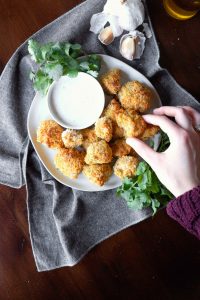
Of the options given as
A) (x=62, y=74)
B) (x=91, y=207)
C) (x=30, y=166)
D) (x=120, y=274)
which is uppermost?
(x=62, y=74)

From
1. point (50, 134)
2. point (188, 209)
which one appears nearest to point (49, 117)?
point (50, 134)

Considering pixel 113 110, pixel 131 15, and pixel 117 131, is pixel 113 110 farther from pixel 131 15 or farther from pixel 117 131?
pixel 131 15

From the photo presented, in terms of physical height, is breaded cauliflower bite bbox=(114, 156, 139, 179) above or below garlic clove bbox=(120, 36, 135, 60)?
below

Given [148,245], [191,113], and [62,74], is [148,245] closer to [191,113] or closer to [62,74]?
[191,113]

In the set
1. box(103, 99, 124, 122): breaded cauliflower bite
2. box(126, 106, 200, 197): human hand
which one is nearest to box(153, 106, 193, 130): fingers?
box(126, 106, 200, 197): human hand

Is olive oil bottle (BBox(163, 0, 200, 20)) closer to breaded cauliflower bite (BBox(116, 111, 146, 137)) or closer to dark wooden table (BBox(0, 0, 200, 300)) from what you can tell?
dark wooden table (BBox(0, 0, 200, 300))

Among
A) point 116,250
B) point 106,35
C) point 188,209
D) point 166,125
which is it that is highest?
point 106,35

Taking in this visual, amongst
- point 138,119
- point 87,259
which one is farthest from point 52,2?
point 87,259
